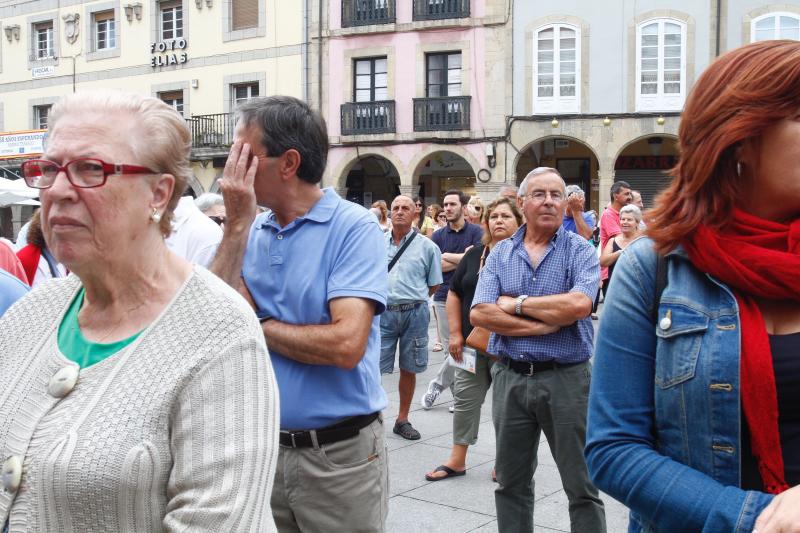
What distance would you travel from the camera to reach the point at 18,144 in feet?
77.7

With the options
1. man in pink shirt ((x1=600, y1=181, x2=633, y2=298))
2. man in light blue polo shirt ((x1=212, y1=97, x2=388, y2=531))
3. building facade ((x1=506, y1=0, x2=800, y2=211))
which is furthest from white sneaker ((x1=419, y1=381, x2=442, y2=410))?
building facade ((x1=506, y1=0, x2=800, y2=211))

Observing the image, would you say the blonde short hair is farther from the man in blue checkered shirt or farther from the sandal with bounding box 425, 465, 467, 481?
the sandal with bounding box 425, 465, 467, 481

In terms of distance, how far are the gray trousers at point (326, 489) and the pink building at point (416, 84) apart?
21.9m

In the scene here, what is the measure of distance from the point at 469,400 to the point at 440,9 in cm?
2021

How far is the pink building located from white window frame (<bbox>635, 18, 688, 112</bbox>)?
347 cm

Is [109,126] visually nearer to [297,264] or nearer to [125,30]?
[297,264]

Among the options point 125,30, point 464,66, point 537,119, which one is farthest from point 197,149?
point 537,119

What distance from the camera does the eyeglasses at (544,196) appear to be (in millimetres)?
4633

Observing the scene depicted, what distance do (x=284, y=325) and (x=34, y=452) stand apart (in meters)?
1.18

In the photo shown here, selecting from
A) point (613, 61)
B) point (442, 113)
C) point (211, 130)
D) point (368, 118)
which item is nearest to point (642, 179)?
point (613, 61)

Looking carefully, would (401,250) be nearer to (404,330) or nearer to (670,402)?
(404,330)

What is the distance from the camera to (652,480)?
187 centimetres

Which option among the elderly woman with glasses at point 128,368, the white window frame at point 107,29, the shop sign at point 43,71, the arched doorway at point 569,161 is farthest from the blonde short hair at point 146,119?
the shop sign at point 43,71

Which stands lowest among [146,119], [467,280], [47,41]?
[467,280]
